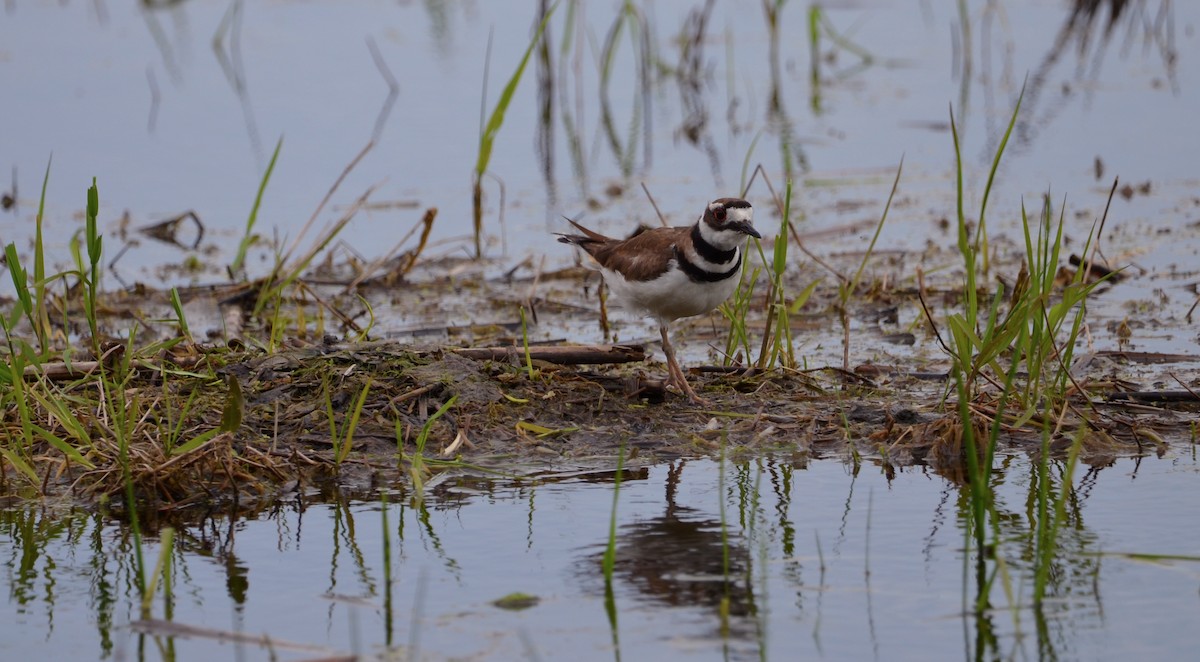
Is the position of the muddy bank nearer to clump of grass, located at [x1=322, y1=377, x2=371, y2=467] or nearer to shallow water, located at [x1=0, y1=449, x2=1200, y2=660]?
clump of grass, located at [x1=322, y1=377, x2=371, y2=467]

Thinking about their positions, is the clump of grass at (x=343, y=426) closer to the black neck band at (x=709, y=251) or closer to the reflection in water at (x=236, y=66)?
the black neck band at (x=709, y=251)

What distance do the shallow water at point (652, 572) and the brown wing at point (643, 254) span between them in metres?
1.17

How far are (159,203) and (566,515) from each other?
685 cm

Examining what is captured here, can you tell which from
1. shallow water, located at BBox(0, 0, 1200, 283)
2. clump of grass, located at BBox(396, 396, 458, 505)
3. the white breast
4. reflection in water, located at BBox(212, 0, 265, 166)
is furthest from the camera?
reflection in water, located at BBox(212, 0, 265, 166)

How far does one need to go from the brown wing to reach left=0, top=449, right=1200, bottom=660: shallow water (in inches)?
46.2

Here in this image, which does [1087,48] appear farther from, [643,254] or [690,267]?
[690,267]

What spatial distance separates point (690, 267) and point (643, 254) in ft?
1.40

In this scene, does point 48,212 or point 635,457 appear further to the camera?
point 48,212

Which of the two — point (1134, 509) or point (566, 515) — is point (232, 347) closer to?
point (566, 515)

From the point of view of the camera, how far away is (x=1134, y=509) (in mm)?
5496

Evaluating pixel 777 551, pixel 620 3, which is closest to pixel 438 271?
pixel 777 551

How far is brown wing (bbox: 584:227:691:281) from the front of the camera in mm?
7032

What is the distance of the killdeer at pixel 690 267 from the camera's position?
684 centimetres

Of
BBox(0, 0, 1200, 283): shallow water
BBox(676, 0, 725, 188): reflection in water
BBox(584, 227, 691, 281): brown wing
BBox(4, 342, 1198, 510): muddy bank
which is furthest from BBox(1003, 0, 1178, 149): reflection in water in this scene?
BBox(4, 342, 1198, 510): muddy bank
